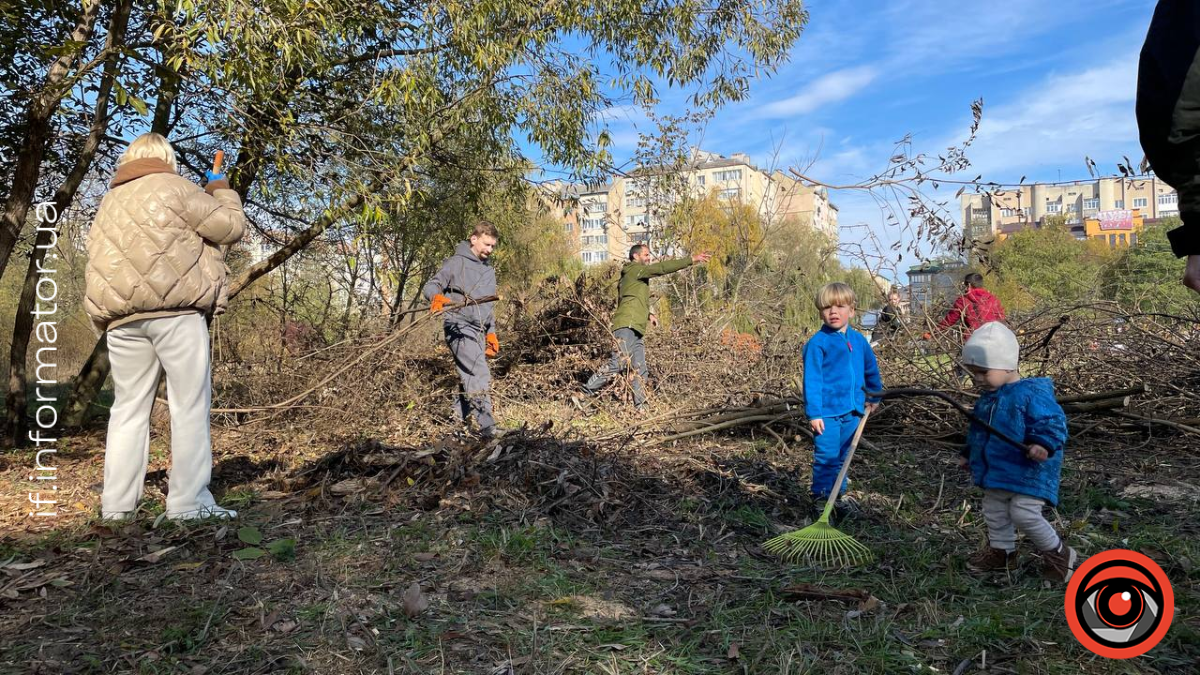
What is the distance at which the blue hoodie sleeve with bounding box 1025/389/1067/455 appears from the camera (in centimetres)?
283

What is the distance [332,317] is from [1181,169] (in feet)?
24.8

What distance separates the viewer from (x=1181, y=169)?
1.66 meters

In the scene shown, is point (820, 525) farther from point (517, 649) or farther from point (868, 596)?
point (517, 649)

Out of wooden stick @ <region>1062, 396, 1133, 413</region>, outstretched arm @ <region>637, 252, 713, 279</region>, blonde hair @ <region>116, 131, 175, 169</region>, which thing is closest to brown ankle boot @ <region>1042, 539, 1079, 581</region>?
wooden stick @ <region>1062, 396, 1133, 413</region>

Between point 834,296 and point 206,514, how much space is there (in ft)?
11.1

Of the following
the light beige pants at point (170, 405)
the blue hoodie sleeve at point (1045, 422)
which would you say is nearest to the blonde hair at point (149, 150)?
the light beige pants at point (170, 405)

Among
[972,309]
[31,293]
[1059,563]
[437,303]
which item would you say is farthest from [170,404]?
[972,309]

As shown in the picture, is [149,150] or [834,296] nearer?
[149,150]

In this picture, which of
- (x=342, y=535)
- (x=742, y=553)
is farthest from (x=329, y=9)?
(x=742, y=553)

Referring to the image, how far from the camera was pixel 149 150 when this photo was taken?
361cm

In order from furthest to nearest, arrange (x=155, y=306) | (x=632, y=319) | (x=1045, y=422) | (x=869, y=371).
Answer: (x=632, y=319) < (x=869, y=371) < (x=155, y=306) < (x=1045, y=422)

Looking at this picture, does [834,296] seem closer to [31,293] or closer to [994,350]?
[994,350]

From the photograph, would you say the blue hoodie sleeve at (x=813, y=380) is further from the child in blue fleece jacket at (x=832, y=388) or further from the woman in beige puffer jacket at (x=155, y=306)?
the woman in beige puffer jacket at (x=155, y=306)

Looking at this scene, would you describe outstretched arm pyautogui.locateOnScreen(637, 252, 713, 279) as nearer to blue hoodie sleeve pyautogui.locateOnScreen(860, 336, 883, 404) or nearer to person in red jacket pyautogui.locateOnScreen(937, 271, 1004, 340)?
person in red jacket pyautogui.locateOnScreen(937, 271, 1004, 340)
